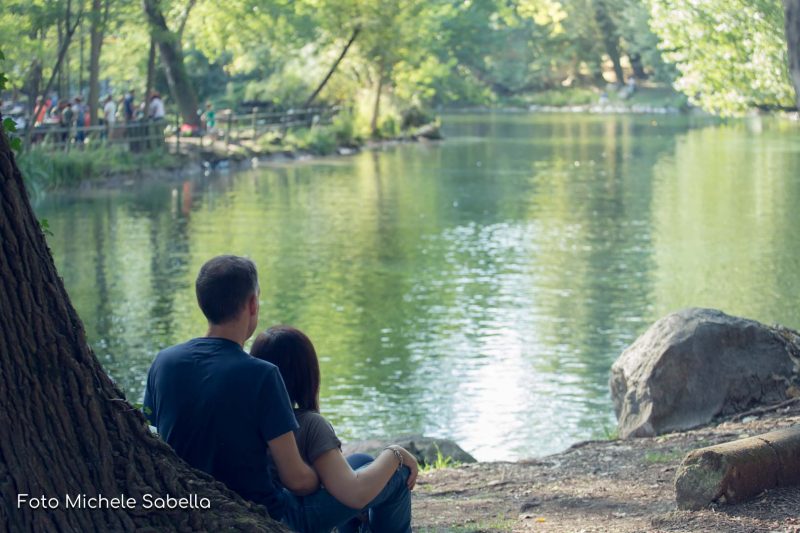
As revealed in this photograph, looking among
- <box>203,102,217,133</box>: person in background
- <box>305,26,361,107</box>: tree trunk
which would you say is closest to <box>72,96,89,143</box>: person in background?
<box>203,102,217,133</box>: person in background

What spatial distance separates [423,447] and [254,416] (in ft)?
15.0

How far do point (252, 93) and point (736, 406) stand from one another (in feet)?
130

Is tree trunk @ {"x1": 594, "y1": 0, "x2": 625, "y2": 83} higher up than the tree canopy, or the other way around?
tree trunk @ {"x1": 594, "y1": 0, "x2": 625, "y2": 83}

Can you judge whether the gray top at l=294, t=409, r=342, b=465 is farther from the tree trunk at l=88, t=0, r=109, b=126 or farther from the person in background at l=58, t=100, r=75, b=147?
the tree trunk at l=88, t=0, r=109, b=126

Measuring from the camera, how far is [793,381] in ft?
25.7

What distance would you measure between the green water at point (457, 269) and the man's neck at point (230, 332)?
588cm

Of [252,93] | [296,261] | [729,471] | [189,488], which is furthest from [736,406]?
[252,93]

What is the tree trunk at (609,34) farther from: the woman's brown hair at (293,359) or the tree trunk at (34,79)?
the woman's brown hair at (293,359)

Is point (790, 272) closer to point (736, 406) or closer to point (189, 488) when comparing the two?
point (736, 406)

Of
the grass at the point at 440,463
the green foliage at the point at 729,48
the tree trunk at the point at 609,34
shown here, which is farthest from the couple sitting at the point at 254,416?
the tree trunk at the point at 609,34

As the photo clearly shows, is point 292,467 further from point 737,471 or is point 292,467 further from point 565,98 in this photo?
point 565,98

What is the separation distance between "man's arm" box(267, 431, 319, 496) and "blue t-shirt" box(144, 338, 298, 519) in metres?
0.04

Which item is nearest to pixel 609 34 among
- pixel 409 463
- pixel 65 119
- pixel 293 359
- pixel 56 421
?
pixel 65 119

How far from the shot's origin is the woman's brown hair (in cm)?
405
